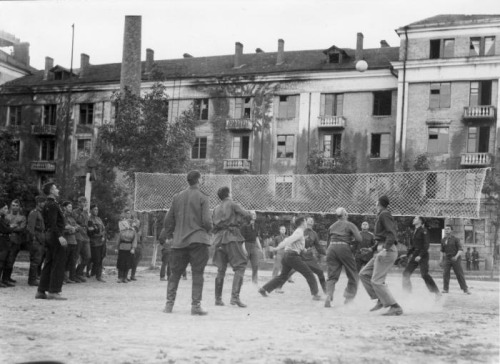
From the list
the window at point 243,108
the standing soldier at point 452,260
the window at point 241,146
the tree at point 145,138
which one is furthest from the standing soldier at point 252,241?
the window at point 243,108

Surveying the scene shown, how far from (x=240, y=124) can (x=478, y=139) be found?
16922mm

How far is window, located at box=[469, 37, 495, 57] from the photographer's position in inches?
1839

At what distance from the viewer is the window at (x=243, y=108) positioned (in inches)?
2159

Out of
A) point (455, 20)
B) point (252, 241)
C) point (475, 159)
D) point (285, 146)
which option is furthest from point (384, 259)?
point (285, 146)

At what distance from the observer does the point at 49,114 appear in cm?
6303

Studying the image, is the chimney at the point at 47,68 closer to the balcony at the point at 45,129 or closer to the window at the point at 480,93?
the balcony at the point at 45,129

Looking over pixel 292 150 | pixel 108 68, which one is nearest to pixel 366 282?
pixel 292 150

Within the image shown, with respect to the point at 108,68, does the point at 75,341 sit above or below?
below

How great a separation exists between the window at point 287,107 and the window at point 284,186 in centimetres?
3022

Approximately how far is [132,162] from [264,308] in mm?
15961

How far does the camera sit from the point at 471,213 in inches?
836

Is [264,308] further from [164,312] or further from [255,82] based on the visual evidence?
[255,82]

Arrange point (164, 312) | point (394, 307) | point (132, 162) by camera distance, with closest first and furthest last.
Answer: point (164, 312) < point (394, 307) < point (132, 162)

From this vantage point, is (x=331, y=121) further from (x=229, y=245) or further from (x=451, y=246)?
(x=229, y=245)
